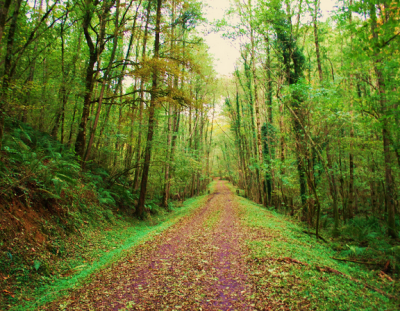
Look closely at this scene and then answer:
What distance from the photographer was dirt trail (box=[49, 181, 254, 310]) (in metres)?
3.00

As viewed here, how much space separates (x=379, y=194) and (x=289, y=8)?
36.8 feet

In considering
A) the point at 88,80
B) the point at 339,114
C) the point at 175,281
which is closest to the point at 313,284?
the point at 175,281

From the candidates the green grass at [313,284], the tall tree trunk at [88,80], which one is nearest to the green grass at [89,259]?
the green grass at [313,284]

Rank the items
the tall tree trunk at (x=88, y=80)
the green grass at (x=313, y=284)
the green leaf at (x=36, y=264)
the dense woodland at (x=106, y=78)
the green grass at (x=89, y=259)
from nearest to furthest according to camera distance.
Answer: the green grass at (x=313, y=284) < the green grass at (x=89, y=259) < the green leaf at (x=36, y=264) < the dense woodland at (x=106, y=78) < the tall tree trunk at (x=88, y=80)

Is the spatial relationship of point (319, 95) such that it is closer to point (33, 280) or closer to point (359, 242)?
point (359, 242)

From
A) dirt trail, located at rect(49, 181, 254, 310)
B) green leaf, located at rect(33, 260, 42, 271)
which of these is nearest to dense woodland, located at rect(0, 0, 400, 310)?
green leaf, located at rect(33, 260, 42, 271)

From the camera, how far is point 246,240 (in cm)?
577

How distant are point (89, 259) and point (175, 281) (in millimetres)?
A: 2337

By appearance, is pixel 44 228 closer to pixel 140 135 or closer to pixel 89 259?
pixel 89 259

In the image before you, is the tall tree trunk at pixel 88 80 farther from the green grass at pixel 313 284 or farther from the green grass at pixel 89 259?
the green grass at pixel 313 284

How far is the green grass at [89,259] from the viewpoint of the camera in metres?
3.10

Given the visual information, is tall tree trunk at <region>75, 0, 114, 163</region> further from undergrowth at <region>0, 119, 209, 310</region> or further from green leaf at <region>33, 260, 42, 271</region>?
green leaf at <region>33, 260, 42, 271</region>

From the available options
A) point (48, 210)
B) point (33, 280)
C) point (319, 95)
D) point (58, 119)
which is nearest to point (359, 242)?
point (319, 95)

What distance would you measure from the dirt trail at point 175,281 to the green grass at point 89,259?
0.96ft
